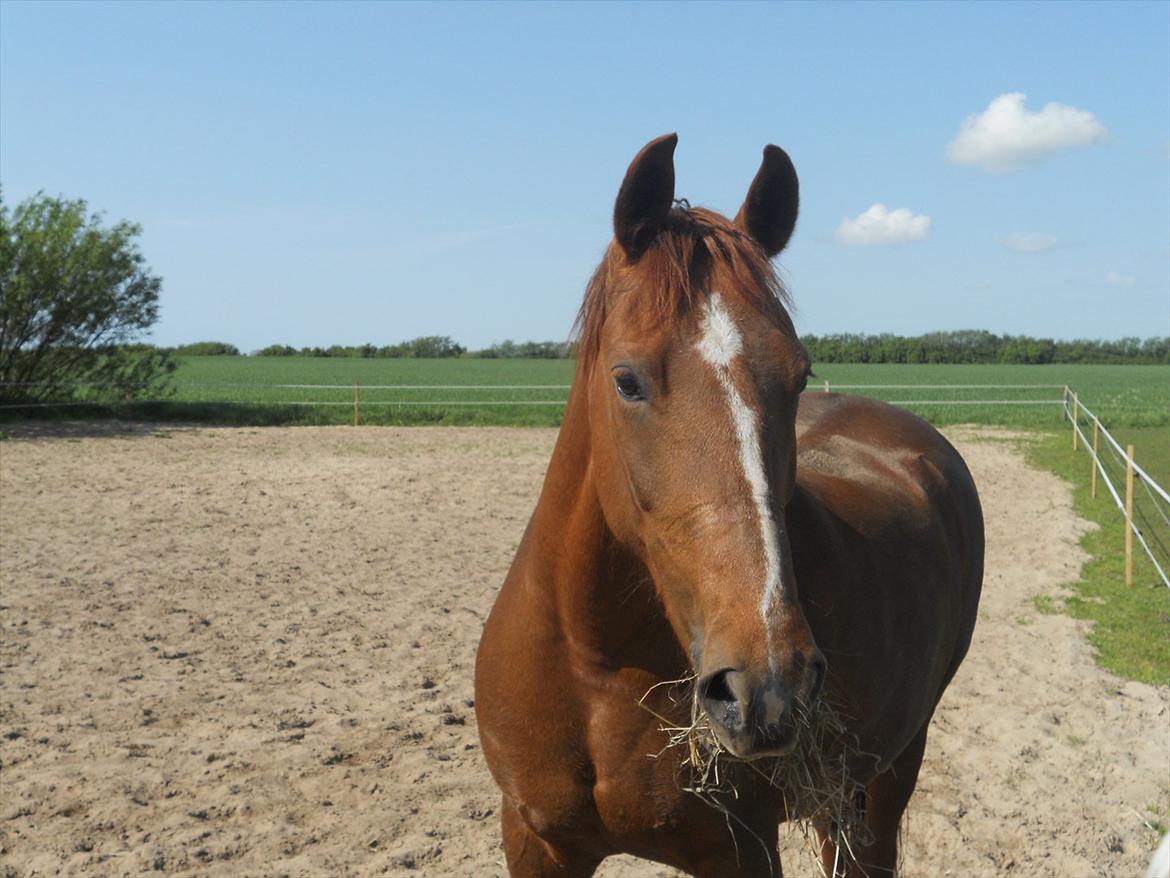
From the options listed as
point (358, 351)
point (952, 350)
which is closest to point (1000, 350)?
point (952, 350)

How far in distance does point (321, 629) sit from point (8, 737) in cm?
223

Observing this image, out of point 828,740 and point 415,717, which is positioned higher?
point 828,740

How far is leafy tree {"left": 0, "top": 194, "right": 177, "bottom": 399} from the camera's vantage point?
2058 centimetres

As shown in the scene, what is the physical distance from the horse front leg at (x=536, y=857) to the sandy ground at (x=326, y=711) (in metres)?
1.48

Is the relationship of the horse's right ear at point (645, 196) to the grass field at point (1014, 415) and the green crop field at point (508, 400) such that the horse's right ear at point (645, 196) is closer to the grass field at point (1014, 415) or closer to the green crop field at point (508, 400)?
the grass field at point (1014, 415)

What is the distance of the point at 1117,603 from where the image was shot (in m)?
8.04

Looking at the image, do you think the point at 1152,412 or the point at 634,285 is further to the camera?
the point at 1152,412

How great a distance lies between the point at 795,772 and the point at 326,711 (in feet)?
13.0

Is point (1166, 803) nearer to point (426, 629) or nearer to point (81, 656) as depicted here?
point (426, 629)

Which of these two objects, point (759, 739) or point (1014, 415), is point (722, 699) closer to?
point (759, 739)

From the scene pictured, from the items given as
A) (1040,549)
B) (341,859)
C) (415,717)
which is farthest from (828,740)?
(1040,549)

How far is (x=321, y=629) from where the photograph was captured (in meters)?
6.85

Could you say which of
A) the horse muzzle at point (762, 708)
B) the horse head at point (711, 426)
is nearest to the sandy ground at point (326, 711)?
the horse head at point (711, 426)

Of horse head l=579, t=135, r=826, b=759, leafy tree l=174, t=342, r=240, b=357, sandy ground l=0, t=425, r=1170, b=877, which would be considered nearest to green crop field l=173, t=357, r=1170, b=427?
sandy ground l=0, t=425, r=1170, b=877
